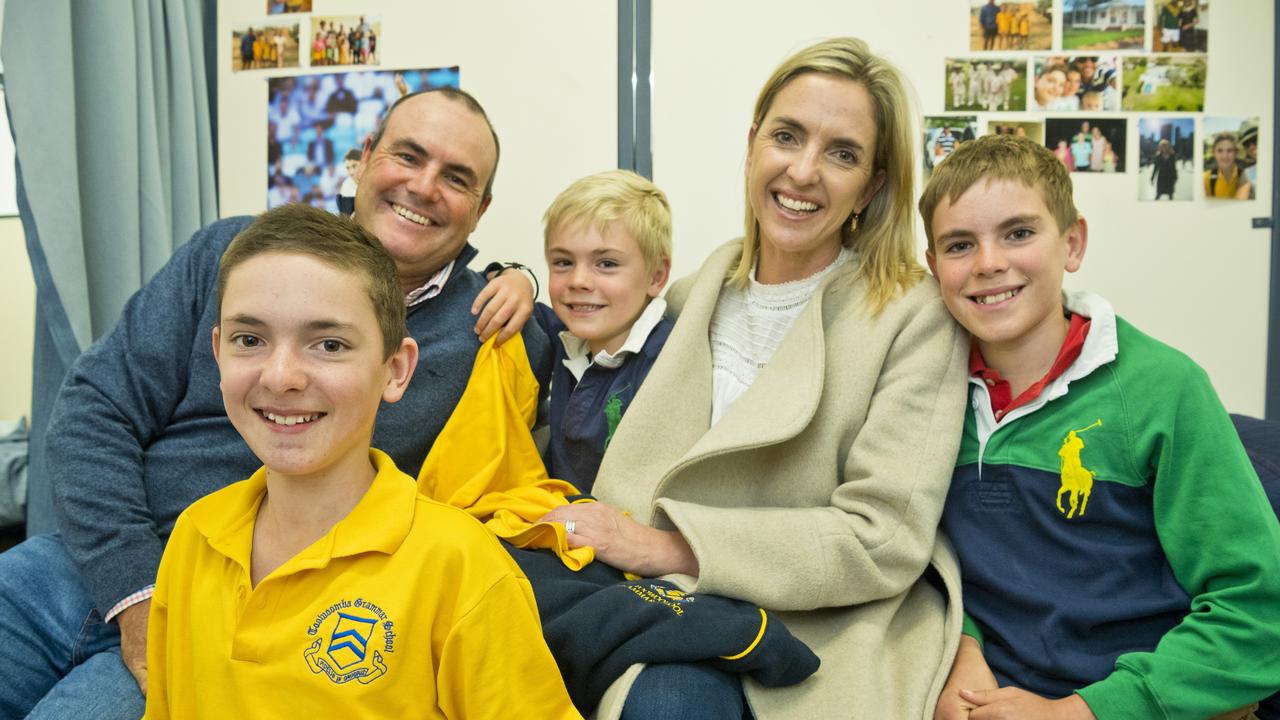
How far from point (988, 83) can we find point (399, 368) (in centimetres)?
202

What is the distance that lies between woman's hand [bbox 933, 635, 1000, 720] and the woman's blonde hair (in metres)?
0.61

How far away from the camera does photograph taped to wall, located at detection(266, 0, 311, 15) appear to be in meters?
2.64

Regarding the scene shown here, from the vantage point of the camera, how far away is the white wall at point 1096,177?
246cm

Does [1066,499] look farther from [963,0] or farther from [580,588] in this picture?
[963,0]

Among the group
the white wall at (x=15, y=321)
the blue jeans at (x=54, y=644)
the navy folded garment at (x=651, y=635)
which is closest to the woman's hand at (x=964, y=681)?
the navy folded garment at (x=651, y=635)

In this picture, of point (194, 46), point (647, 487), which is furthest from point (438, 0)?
point (647, 487)

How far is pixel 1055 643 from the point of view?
134cm

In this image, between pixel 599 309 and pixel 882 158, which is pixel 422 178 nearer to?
pixel 599 309

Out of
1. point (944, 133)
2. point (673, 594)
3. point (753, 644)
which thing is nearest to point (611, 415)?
point (673, 594)

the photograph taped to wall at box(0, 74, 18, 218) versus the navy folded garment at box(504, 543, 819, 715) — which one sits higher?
the photograph taped to wall at box(0, 74, 18, 218)

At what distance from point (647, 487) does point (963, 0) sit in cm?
179

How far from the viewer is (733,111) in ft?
8.34

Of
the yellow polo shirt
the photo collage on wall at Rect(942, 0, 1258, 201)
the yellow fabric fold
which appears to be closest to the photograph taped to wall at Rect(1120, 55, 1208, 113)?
the photo collage on wall at Rect(942, 0, 1258, 201)

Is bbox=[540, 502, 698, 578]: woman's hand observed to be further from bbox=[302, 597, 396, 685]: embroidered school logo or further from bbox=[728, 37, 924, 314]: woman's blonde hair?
bbox=[728, 37, 924, 314]: woman's blonde hair
